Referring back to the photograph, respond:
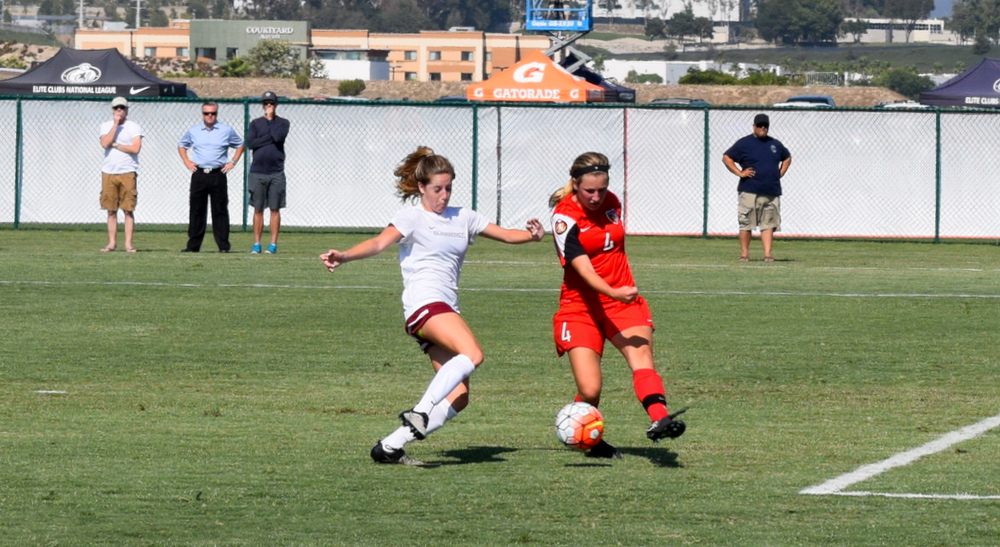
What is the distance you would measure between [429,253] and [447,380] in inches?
26.2

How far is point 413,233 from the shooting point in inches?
287

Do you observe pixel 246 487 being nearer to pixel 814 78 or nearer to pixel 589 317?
pixel 589 317

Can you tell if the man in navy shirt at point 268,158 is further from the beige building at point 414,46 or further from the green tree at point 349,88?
the beige building at point 414,46

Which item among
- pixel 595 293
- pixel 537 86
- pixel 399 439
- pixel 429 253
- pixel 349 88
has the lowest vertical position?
pixel 399 439

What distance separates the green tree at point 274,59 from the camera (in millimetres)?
118500

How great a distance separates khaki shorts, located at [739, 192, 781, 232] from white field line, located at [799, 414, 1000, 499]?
9.83 metres

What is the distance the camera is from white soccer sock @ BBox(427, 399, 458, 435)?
7.11m

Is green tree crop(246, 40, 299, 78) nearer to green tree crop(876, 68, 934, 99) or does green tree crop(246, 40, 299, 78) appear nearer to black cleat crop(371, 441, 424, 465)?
green tree crop(876, 68, 934, 99)

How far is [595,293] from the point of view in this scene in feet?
24.7

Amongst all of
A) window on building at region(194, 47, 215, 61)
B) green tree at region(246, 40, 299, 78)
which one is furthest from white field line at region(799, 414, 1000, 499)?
window on building at region(194, 47, 215, 61)

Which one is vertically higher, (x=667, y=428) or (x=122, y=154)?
(x=122, y=154)

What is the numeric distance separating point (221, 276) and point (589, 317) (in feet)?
30.8

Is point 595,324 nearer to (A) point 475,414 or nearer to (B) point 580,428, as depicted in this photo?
(B) point 580,428

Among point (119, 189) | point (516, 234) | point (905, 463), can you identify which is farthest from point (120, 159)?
point (905, 463)
